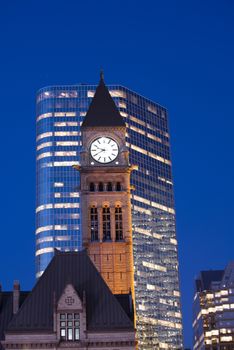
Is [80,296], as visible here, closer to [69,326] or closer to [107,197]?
[69,326]

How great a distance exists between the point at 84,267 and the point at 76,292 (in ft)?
16.0

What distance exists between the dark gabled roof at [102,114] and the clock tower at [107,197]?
0.43 ft

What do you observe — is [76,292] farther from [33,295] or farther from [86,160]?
[86,160]

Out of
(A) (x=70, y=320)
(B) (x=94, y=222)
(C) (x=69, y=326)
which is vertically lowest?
(C) (x=69, y=326)

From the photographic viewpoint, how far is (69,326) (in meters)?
73.9

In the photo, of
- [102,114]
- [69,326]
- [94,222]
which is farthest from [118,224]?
[69,326]

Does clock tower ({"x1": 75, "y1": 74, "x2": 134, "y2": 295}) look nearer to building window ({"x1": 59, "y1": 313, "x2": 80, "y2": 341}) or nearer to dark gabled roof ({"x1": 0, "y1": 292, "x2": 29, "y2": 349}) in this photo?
dark gabled roof ({"x1": 0, "y1": 292, "x2": 29, "y2": 349})

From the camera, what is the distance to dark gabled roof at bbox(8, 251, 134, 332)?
74438 mm

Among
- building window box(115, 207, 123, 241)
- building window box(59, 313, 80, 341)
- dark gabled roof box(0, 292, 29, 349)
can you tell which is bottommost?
building window box(59, 313, 80, 341)

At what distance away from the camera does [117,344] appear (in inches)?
2901

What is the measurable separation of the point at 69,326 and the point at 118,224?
32586mm

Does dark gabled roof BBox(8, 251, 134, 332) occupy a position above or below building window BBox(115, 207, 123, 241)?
below

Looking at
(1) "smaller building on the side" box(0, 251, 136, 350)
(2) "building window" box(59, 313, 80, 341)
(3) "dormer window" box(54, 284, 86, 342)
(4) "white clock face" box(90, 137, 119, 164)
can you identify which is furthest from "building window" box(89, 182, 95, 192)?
(2) "building window" box(59, 313, 80, 341)

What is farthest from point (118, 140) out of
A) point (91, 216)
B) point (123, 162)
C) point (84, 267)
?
point (84, 267)
